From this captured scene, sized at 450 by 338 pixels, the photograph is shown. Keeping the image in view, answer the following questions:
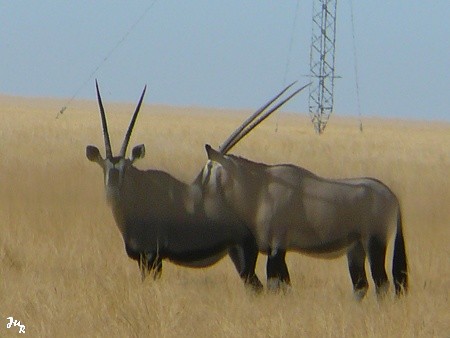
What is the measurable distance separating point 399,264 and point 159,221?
51.7 inches

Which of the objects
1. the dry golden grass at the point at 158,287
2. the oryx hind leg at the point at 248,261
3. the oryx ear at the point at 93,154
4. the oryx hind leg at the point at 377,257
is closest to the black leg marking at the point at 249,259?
the oryx hind leg at the point at 248,261

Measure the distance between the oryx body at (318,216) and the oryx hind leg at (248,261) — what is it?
47mm

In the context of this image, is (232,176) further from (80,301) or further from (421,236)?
(421,236)

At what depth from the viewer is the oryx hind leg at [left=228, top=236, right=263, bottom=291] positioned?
5746mm

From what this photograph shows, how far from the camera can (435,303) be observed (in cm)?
555

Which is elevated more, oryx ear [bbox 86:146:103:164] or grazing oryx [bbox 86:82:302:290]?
oryx ear [bbox 86:146:103:164]

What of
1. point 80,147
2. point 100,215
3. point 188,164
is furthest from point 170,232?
point 80,147

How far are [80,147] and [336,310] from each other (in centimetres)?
1093

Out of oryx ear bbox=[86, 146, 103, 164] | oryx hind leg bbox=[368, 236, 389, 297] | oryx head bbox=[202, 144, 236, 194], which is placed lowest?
oryx hind leg bbox=[368, 236, 389, 297]

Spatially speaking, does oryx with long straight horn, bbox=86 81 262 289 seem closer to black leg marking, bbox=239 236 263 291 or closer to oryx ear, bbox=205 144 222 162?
black leg marking, bbox=239 236 263 291

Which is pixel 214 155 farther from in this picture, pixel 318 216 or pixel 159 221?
pixel 318 216

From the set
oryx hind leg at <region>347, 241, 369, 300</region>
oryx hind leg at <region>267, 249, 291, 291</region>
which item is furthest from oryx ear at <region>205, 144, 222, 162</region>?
oryx hind leg at <region>347, 241, 369, 300</region>

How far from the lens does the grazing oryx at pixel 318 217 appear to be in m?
5.65

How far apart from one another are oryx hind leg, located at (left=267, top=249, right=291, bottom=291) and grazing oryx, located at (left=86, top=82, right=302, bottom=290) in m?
0.09
